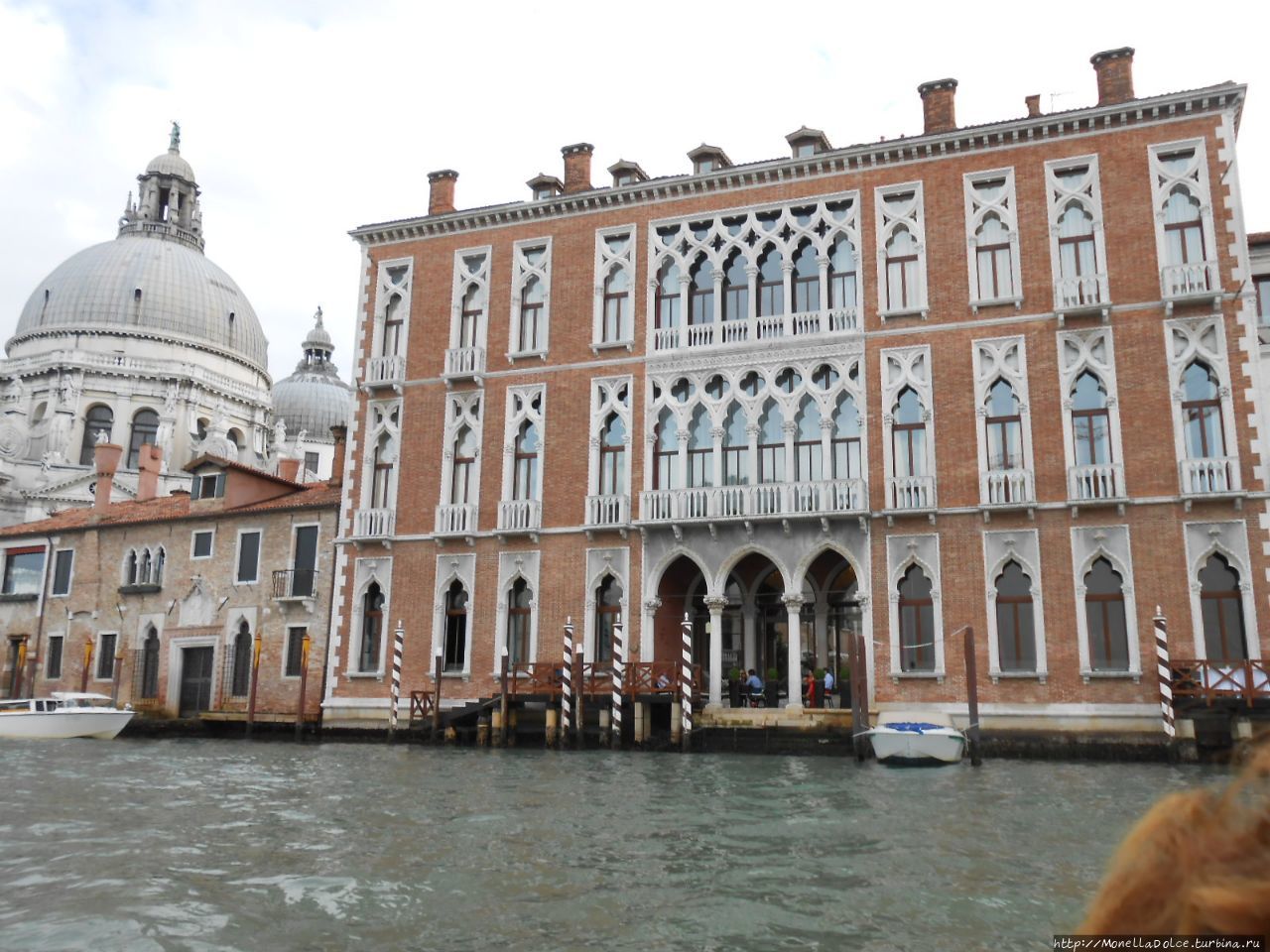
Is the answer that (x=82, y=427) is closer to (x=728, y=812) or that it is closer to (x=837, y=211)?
(x=837, y=211)

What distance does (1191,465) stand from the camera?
58.2 ft

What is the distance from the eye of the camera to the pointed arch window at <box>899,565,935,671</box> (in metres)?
19.0

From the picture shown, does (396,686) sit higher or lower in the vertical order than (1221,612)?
lower

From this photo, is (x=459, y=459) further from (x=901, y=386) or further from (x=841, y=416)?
(x=901, y=386)

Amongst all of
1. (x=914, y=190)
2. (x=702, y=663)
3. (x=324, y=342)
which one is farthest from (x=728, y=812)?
(x=324, y=342)

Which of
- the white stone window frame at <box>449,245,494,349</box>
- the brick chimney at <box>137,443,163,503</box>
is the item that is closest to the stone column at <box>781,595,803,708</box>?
the white stone window frame at <box>449,245,494,349</box>

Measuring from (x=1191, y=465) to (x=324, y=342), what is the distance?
5819 cm

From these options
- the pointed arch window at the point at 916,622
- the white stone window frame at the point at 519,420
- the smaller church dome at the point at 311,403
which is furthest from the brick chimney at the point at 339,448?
the smaller church dome at the point at 311,403

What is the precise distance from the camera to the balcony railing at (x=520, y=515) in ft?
72.1

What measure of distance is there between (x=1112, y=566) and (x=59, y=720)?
20236 mm

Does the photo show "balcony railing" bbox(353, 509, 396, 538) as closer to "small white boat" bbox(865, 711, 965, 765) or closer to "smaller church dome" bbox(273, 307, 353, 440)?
"small white boat" bbox(865, 711, 965, 765)

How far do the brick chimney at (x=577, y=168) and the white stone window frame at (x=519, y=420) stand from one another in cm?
451

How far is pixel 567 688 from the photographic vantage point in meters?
19.5

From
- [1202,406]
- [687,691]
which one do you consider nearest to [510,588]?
[687,691]
